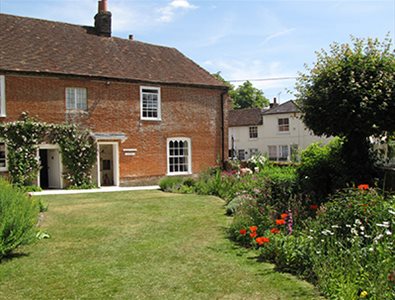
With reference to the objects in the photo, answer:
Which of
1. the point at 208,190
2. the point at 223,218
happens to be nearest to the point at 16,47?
the point at 208,190

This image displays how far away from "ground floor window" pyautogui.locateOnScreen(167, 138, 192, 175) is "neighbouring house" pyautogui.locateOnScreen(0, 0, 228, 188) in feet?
0.19

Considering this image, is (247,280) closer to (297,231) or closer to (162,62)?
(297,231)

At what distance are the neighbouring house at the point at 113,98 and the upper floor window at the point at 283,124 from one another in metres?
21.8

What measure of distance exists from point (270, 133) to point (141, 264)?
42.6 meters

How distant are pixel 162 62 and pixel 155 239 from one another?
1860 centimetres

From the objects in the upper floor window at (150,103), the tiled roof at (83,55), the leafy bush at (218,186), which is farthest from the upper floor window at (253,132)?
the leafy bush at (218,186)

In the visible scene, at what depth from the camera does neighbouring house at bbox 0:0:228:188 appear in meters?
20.2

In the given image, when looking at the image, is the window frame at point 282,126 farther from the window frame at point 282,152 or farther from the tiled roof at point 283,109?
the window frame at point 282,152

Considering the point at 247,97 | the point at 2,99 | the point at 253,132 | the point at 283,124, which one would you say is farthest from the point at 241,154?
the point at 2,99

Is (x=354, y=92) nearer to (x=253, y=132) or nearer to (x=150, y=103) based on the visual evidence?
(x=150, y=103)

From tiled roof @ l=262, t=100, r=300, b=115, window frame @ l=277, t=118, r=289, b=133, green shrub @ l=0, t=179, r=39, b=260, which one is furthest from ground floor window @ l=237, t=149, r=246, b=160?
green shrub @ l=0, t=179, r=39, b=260

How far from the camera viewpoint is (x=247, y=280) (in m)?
6.15

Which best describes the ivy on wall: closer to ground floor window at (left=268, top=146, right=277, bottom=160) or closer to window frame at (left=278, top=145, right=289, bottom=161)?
window frame at (left=278, top=145, right=289, bottom=161)

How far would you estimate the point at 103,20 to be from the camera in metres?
25.0
